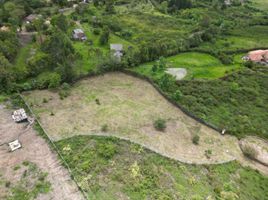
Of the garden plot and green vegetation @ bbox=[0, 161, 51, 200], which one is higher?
green vegetation @ bbox=[0, 161, 51, 200]

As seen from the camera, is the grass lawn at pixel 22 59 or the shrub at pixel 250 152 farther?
the grass lawn at pixel 22 59

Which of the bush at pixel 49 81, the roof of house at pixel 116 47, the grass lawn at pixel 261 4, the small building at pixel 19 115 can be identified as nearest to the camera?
the small building at pixel 19 115

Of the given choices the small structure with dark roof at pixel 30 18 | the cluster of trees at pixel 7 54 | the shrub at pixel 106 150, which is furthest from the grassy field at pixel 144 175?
the small structure with dark roof at pixel 30 18

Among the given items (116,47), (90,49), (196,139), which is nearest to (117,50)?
(116,47)

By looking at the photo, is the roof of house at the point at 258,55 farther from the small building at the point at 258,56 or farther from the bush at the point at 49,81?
the bush at the point at 49,81

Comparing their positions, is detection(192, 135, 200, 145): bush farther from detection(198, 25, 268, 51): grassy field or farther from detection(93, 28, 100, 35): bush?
detection(93, 28, 100, 35): bush

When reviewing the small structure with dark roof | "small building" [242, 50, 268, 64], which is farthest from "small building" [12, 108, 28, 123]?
"small building" [242, 50, 268, 64]
